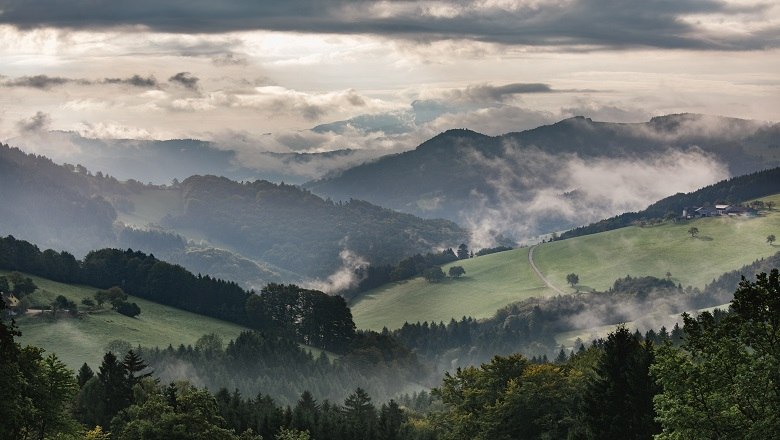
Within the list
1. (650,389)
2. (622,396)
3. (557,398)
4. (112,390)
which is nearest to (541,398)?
(557,398)

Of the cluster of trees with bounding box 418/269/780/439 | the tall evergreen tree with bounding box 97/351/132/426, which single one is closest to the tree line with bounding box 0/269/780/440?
the cluster of trees with bounding box 418/269/780/439

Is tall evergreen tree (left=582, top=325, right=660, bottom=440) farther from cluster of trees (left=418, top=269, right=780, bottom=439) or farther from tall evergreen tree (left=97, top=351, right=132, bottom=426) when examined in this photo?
tall evergreen tree (left=97, top=351, right=132, bottom=426)

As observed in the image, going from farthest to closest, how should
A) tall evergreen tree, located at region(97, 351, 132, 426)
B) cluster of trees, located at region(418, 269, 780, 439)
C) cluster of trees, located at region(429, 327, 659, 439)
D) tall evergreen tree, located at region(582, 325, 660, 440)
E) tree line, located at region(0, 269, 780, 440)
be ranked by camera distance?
tall evergreen tree, located at region(97, 351, 132, 426)
cluster of trees, located at region(429, 327, 659, 439)
tall evergreen tree, located at region(582, 325, 660, 440)
tree line, located at region(0, 269, 780, 440)
cluster of trees, located at region(418, 269, 780, 439)

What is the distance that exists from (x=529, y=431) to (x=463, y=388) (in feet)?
54.9

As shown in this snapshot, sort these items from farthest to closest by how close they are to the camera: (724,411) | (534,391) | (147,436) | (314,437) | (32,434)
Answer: (314,437) → (534,391) → (147,436) → (32,434) → (724,411)

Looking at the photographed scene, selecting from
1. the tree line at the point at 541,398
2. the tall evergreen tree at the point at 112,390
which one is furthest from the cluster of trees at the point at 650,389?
the tall evergreen tree at the point at 112,390

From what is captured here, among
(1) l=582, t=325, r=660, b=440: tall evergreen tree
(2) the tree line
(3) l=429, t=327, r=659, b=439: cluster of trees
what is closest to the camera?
(2) the tree line

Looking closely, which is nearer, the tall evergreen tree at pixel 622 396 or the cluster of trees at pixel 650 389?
the cluster of trees at pixel 650 389

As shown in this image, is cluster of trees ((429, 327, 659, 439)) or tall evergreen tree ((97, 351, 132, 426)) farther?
tall evergreen tree ((97, 351, 132, 426))

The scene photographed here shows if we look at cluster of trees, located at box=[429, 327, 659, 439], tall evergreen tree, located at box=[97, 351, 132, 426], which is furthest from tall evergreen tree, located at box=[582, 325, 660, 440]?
tall evergreen tree, located at box=[97, 351, 132, 426]

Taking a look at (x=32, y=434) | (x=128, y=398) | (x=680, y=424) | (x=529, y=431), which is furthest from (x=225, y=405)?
(x=680, y=424)

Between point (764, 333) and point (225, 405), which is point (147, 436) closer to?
point (764, 333)

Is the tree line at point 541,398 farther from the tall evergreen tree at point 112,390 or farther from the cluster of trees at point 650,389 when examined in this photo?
the tall evergreen tree at point 112,390

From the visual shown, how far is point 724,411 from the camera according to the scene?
58844 mm
